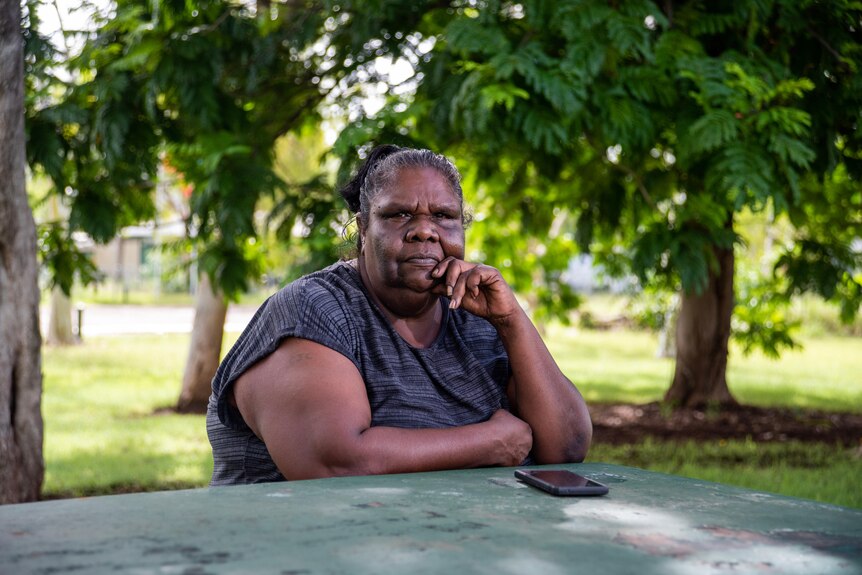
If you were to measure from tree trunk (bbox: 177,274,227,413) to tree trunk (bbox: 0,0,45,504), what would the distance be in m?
5.92

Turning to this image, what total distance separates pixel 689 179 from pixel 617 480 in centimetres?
473

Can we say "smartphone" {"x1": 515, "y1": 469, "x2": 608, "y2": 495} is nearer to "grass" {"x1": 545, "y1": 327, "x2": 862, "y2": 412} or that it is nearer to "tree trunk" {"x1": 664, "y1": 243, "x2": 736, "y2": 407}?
"tree trunk" {"x1": 664, "y1": 243, "x2": 736, "y2": 407}

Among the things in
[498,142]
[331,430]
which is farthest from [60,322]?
[331,430]

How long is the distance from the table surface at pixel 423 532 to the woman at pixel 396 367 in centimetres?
42

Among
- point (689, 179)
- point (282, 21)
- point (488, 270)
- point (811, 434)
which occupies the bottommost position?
point (811, 434)

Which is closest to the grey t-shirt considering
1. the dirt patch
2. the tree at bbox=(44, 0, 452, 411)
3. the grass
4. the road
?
the tree at bbox=(44, 0, 452, 411)

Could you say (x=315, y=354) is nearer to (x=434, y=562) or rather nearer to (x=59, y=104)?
(x=434, y=562)

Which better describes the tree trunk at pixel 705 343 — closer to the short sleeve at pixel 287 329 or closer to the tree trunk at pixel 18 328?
the tree trunk at pixel 18 328

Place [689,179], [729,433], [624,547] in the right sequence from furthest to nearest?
[729,433] < [689,179] < [624,547]

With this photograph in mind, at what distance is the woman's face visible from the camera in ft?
10.2

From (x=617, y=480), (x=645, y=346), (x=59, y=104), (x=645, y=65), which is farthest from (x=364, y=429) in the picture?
(x=645, y=346)

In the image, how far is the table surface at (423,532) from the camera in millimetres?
1559

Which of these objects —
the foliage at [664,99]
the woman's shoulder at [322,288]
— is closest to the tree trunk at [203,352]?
the foliage at [664,99]

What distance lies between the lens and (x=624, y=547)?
67.7 inches
